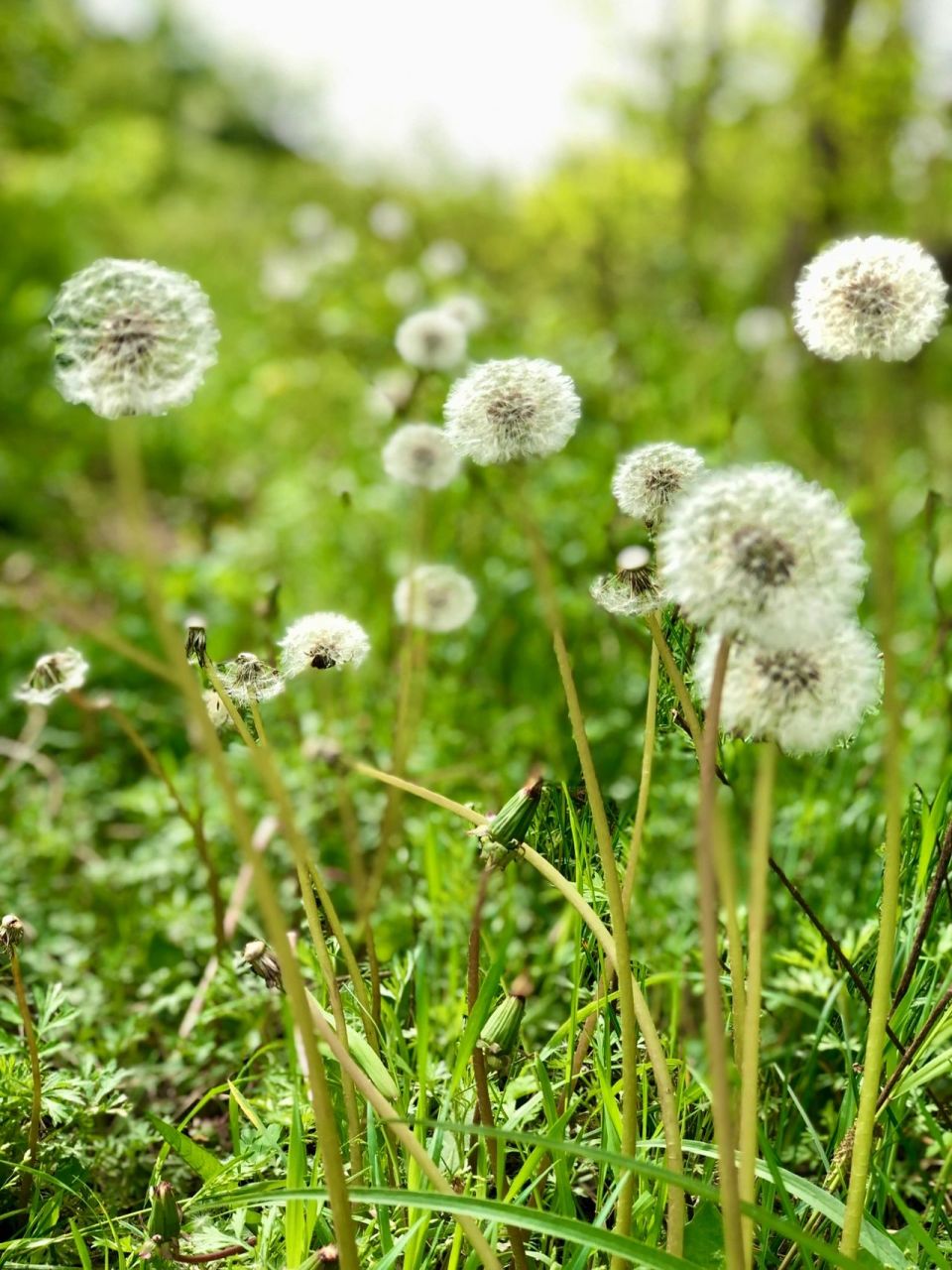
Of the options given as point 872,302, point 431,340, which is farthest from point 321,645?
point 431,340

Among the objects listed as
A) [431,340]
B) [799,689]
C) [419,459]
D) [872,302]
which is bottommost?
[799,689]

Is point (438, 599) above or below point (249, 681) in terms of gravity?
above

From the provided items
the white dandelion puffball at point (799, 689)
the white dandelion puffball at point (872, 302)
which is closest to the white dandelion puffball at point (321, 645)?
the white dandelion puffball at point (799, 689)

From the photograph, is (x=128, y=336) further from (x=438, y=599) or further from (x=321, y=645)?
(x=438, y=599)

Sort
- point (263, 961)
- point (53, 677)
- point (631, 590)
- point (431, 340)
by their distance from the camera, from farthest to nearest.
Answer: point (431, 340), point (53, 677), point (263, 961), point (631, 590)

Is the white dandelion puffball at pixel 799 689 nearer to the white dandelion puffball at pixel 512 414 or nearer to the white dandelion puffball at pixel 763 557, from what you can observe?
the white dandelion puffball at pixel 763 557

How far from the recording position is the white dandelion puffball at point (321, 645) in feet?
3.12

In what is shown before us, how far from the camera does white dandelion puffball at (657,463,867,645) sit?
644mm

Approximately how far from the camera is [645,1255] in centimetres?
71

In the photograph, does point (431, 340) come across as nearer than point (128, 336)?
No

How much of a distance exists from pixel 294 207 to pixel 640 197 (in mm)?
5727

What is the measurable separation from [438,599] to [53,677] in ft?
2.41

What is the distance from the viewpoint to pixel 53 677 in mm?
1128

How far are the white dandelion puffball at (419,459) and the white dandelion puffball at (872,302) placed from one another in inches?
28.8
